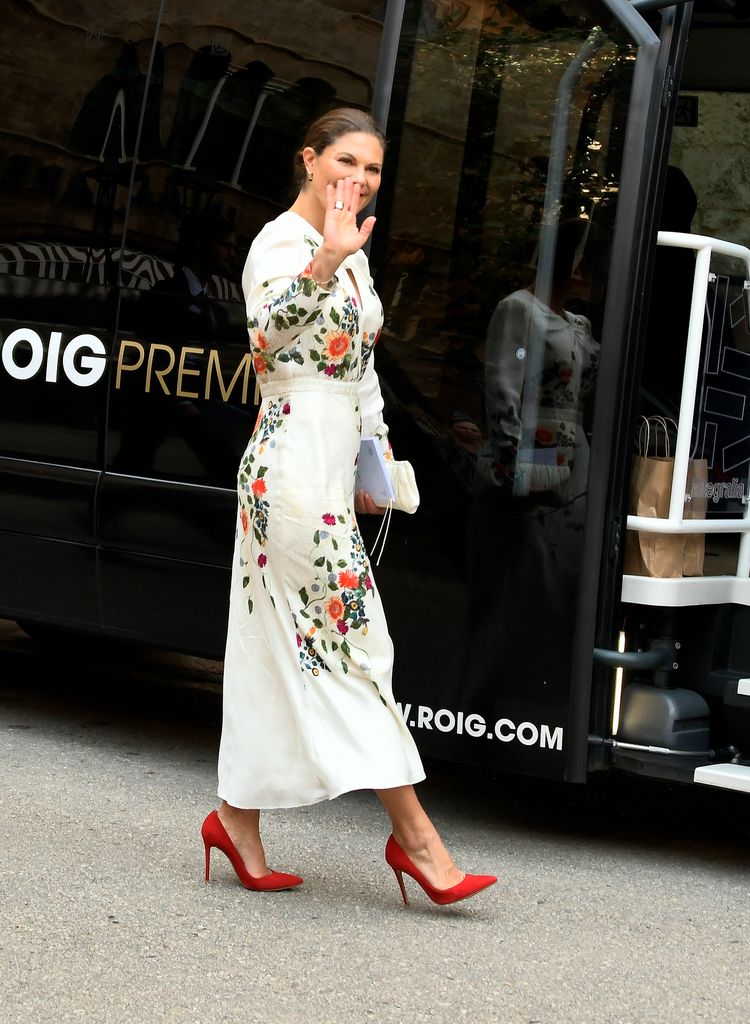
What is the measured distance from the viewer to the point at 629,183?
3.99m

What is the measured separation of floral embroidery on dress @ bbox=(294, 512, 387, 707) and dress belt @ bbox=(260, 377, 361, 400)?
10.9 inches

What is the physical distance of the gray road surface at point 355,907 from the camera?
10.7 ft

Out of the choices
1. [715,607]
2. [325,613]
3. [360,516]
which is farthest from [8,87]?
[715,607]

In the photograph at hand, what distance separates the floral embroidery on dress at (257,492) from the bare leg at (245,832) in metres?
0.49

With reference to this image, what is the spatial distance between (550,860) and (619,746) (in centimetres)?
39

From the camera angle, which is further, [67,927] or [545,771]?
[545,771]

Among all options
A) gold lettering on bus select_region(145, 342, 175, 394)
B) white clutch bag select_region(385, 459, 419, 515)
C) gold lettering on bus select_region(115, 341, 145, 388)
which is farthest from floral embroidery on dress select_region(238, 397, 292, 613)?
gold lettering on bus select_region(115, 341, 145, 388)

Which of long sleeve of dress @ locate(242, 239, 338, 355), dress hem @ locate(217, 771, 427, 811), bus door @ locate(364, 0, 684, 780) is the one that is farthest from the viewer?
bus door @ locate(364, 0, 684, 780)

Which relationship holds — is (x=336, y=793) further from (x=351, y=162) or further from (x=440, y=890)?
(x=351, y=162)

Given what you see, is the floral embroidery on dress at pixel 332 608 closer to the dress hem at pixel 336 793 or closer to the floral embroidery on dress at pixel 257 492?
the floral embroidery on dress at pixel 257 492

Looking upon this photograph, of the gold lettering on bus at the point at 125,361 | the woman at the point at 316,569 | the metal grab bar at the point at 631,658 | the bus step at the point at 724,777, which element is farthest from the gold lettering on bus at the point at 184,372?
the bus step at the point at 724,777

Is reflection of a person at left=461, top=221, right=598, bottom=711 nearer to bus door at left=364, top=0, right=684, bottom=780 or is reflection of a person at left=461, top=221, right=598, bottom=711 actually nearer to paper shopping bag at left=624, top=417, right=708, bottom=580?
bus door at left=364, top=0, right=684, bottom=780

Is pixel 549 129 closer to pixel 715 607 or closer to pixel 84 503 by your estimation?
pixel 715 607

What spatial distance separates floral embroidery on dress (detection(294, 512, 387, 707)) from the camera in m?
3.67
